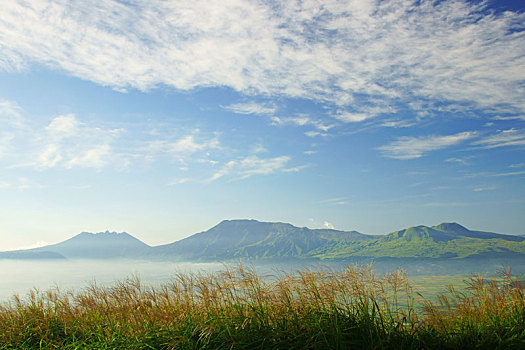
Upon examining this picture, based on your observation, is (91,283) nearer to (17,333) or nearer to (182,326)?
(17,333)

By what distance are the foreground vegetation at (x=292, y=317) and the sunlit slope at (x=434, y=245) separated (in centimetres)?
14822

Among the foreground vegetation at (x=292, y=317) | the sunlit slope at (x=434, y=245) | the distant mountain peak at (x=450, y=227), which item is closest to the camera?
the foreground vegetation at (x=292, y=317)

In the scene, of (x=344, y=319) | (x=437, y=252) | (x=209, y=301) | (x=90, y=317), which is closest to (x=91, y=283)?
(x=90, y=317)

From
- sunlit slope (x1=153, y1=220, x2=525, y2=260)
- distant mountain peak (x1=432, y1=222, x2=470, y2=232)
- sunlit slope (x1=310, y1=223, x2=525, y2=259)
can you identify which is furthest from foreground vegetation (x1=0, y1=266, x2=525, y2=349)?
distant mountain peak (x1=432, y1=222, x2=470, y2=232)

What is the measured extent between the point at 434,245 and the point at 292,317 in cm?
16839

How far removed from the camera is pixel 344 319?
5070mm

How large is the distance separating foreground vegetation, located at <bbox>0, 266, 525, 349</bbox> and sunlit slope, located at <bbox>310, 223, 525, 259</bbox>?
5835 inches

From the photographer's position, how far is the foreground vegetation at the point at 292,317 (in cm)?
490

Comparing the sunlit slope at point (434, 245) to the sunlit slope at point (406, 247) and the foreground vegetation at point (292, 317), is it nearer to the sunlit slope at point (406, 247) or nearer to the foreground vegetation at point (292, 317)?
the sunlit slope at point (406, 247)

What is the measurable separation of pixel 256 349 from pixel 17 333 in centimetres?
492

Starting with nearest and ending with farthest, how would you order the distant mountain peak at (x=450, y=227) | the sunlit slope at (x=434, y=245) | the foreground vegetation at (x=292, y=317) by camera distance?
the foreground vegetation at (x=292, y=317) → the sunlit slope at (x=434, y=245) → the distant mountain peak at (x=450, y=227)

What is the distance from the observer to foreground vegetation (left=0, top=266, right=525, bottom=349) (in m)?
4.90

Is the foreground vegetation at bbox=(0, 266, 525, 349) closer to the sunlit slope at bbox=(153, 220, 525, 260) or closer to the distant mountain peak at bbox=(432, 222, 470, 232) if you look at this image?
the sunlit slope at bbox=(153, 220, 525, 260)

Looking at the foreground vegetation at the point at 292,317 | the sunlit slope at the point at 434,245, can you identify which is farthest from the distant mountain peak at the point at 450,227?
the foreground vegetation at the point at 292,317
